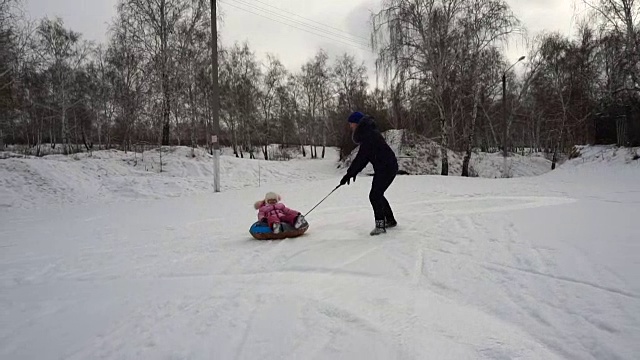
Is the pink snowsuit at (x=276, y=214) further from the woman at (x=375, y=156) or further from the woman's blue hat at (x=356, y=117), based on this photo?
the woman's blue hat at (x=356, y=117)

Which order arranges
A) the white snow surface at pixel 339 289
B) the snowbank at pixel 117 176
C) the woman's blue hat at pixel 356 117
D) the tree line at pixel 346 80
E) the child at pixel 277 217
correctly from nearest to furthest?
the white snow surface at pixel 339 289, the child at pixel 277 217, the woman's blue hat at pixel 356 117, the snowbank at pixel 117 176, the tree line at pixel 346 80

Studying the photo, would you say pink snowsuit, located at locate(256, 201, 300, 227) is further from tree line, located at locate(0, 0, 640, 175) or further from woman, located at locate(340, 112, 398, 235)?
tree line, located at locate(0, 0, 640, 175)

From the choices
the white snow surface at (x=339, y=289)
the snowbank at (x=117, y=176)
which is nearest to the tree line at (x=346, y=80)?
the snowbank at (x=117, y=176)

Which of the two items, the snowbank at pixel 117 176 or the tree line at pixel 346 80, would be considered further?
the tree line at pixel 346 80

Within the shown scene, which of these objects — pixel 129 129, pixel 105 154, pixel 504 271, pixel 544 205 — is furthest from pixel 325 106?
pixel 504 271

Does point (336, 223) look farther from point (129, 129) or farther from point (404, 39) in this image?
point (129, 129)

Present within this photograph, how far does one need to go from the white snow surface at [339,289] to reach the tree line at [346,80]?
14694mm

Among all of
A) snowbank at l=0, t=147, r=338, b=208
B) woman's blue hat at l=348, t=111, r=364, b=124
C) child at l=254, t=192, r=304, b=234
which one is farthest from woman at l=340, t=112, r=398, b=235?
snowbank at l=0, t=147, r=338, b=208

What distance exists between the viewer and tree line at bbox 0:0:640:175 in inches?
749

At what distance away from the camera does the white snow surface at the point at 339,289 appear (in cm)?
220

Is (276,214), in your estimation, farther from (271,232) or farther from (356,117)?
(356,117)

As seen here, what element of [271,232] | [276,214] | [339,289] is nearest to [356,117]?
[276,214]

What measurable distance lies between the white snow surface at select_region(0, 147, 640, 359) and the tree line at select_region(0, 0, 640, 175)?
14.7 meters

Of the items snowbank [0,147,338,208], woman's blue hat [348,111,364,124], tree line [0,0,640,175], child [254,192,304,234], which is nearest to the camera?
child [254,192,304,234]
